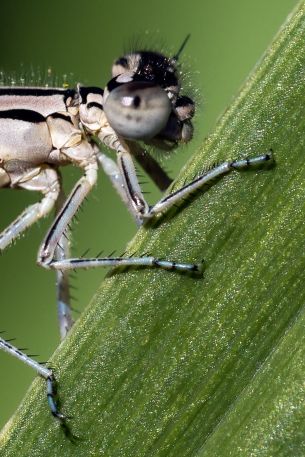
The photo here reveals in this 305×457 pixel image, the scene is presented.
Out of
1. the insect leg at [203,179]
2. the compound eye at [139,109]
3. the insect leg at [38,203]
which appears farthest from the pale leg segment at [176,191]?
the insect leg at [38,203]

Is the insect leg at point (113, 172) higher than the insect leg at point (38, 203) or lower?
higher

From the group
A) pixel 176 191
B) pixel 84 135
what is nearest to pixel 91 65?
pixel 84 135

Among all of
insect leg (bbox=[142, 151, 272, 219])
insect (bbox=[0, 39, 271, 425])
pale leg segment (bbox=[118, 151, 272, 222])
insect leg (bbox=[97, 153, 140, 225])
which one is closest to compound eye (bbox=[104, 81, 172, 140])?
insect (bbox=[0, 39, 271, 425])

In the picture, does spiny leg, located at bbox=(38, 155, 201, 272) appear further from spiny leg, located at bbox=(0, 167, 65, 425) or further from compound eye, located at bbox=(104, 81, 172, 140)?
compound eye, located at bbox=(104, 81, 172, 140)

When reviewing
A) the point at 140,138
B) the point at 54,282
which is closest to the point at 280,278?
the point at 140,138

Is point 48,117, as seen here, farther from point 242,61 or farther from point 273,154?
point 273,154

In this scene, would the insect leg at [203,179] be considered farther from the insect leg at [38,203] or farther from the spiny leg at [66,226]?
the insect leg at [38,203]
